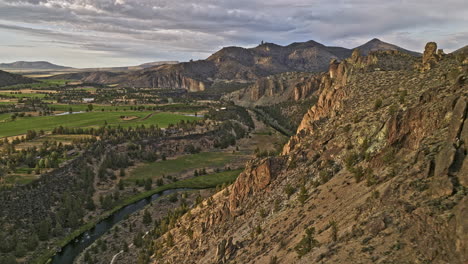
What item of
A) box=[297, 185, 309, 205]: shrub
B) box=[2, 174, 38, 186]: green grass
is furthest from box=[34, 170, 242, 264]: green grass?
box=[297, 185, 309, 205]: shrub

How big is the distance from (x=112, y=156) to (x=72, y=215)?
37841 millimetres

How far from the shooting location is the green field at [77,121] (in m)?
122

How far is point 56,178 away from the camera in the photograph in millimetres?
72000

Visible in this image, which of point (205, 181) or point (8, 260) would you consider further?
point (205, 181)

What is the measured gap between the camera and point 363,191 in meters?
23.7

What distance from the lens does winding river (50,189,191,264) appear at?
51.2 meters

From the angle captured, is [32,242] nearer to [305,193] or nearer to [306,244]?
[305,193]

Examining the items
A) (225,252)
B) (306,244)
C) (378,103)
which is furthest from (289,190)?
(378,103)

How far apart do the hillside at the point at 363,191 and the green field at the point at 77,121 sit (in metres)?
97.6

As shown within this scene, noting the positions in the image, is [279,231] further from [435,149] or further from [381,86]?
[381,86]

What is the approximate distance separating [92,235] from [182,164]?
151ft

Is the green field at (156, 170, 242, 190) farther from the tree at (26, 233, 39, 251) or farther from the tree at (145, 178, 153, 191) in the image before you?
the tree at (26, 233, 39, 251)

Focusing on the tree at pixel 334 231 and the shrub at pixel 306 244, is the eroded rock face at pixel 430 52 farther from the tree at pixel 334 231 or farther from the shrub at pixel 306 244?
the shrub at pixel 306 244

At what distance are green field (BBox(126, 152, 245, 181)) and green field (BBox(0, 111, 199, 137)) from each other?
34.8 meters
